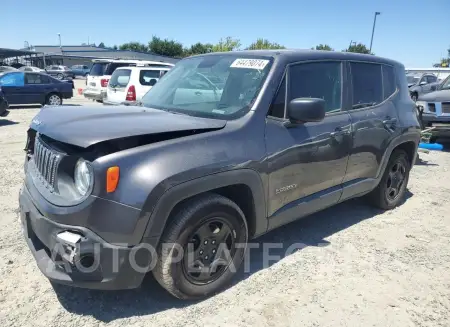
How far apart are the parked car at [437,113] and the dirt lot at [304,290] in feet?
16.7

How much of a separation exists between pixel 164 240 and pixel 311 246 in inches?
71.8

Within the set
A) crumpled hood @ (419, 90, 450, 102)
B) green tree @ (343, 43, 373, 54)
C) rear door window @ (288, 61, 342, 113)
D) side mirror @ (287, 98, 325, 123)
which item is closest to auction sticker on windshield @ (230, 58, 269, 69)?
rear door window @ (288, 61, 342, 113)

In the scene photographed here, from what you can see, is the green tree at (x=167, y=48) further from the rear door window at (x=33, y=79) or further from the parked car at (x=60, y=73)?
the rear door window at (x=33, y=79)

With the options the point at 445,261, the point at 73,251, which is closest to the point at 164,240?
the point at 73,251

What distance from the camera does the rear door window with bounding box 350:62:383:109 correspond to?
3.91m

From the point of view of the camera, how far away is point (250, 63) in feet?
10.7

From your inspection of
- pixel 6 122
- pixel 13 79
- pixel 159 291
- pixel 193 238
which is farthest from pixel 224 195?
pixel 13 79

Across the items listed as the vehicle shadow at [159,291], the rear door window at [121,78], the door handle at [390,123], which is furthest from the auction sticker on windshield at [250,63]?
the rear door window at [121,78]

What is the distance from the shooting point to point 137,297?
9.12 feet

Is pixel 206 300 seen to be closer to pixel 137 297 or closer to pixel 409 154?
pixel 137 297

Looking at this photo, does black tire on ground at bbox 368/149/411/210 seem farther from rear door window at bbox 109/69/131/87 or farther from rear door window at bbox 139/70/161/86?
rear door window at bbox 109/69/131/87

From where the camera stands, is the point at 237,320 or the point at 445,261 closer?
the point at 237,320

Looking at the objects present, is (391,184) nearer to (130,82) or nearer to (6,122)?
(130,82)

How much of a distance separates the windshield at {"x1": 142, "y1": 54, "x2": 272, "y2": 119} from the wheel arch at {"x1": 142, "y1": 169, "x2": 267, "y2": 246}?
21.3 inches
